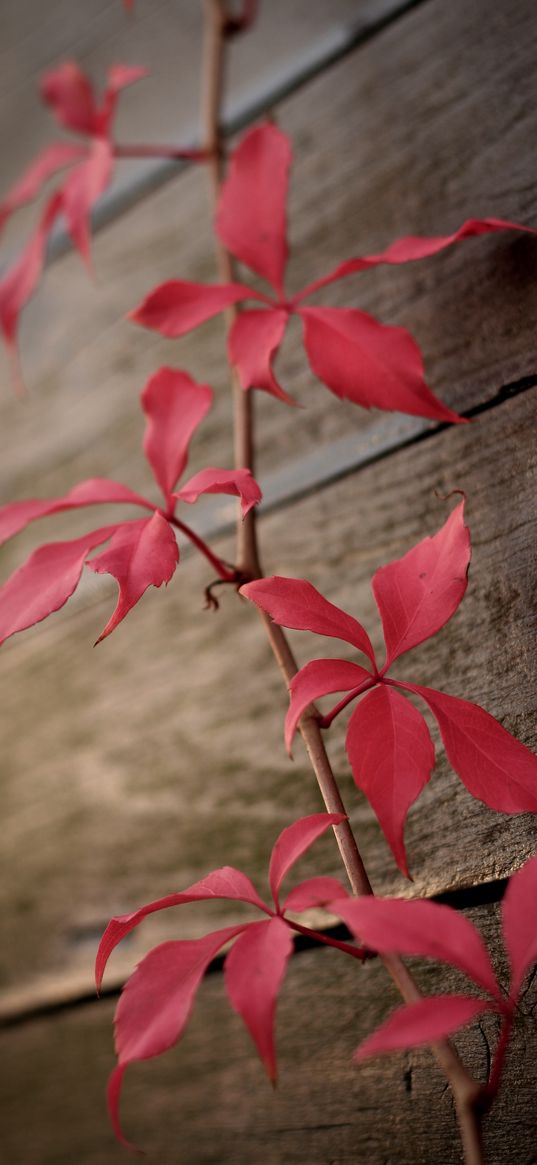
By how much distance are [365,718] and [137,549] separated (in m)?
0.12

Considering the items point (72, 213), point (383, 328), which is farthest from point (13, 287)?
point (383, 328)

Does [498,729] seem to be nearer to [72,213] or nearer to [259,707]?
[259,707]

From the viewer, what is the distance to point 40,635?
70 cm

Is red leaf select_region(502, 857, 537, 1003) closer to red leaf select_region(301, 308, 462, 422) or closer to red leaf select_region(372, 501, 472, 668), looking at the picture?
red leaf select_region(372, 501, 472, 668)

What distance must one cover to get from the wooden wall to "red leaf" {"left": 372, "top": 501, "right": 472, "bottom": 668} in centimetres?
11

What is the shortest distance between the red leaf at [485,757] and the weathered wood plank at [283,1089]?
0.12 m

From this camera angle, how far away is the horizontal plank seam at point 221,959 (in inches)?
16.0

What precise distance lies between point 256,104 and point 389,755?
56cm

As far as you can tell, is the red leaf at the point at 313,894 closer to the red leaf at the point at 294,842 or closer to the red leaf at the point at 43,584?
the red leaf at the point at 294,842

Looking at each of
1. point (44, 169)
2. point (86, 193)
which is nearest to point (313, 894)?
point (86, 193)

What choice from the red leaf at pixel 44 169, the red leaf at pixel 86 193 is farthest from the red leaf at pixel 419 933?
the red leaf at pixel 44 169

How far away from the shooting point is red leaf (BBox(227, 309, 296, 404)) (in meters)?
0.39

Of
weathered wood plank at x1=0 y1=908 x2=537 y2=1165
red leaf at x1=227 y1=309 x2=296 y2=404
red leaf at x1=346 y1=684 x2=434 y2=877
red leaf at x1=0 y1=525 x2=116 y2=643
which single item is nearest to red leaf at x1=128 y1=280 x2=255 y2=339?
red leaf at x1=227 y1=309 x2=296 y2=404

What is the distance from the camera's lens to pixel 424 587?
1.09 ft
